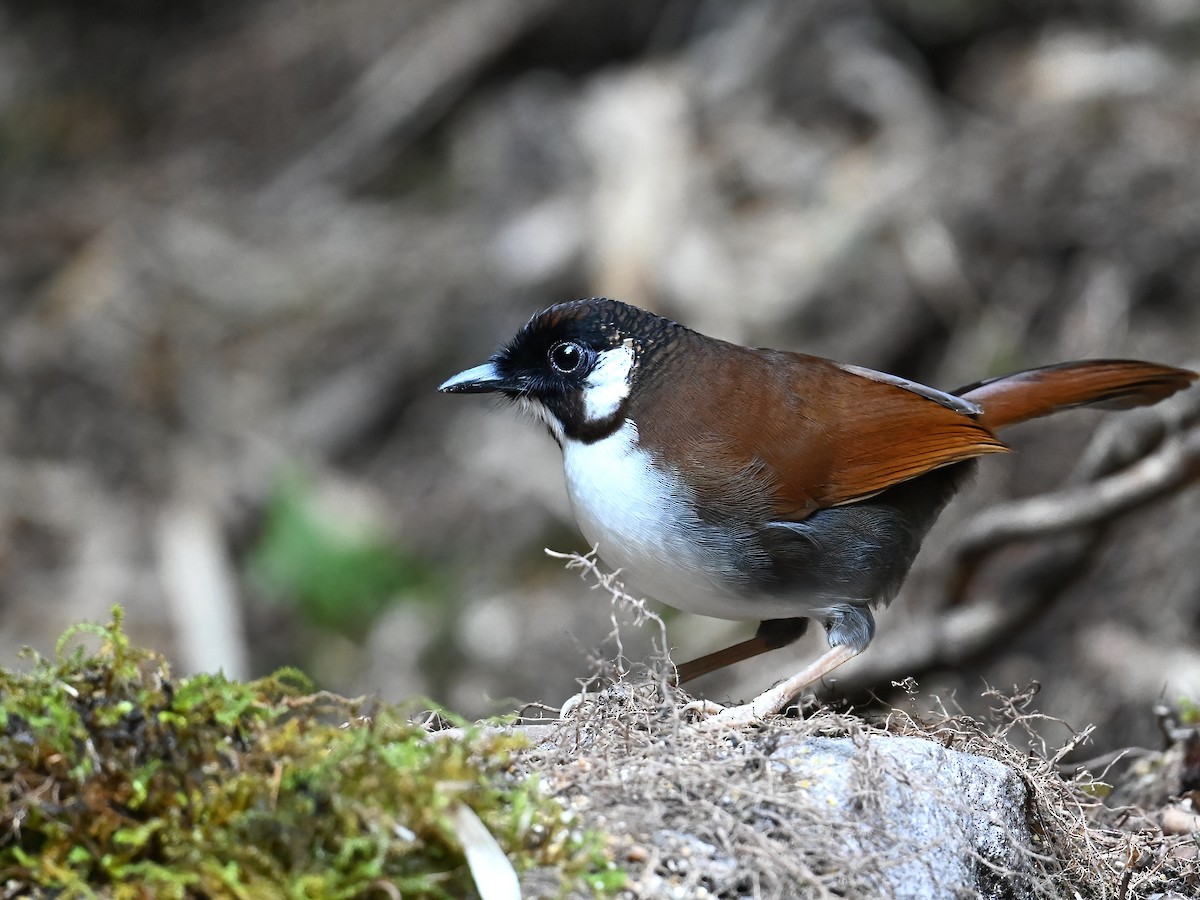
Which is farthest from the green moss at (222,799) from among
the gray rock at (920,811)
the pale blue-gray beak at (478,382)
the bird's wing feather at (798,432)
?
the pale blue-gray beak at (478,382)

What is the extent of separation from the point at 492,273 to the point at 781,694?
625cm

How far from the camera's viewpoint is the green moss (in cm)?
184

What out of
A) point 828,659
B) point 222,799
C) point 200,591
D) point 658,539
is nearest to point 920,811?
point 828,659

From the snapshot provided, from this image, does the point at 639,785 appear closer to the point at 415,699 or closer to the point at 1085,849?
the point at 415,699

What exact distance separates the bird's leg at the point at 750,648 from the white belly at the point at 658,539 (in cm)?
13

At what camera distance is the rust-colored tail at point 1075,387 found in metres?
3.92

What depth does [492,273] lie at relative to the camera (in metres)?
8.95

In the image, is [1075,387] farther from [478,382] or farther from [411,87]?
[411,87]

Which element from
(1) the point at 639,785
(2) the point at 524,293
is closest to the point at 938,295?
(2) the point at 524,293

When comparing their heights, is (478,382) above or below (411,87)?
below

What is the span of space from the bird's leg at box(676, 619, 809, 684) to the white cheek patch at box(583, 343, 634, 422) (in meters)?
0.73

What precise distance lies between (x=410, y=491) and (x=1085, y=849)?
20.6 ft

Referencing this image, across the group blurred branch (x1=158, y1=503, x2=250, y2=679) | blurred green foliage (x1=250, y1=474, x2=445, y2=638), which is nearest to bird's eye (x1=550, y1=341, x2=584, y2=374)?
blurred branch (x1=158, y1=503, x2=250, y2=679)

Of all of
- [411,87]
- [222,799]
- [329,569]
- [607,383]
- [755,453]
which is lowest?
[222,799]
